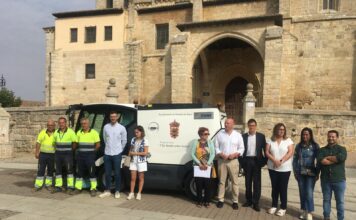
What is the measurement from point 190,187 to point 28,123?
13.3m

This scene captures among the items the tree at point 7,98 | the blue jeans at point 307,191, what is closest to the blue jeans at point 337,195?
the blue jeans at point 307,191

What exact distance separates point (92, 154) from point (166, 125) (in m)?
1.78

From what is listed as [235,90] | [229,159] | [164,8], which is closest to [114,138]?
[229,159]

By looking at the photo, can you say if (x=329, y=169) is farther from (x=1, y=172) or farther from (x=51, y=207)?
(x=1, y=172)

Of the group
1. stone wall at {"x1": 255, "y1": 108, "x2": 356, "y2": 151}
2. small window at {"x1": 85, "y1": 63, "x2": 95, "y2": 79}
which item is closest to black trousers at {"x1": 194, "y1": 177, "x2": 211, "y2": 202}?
stone wall at {"x1": 255, "y1": 108, "x2": 356, "y2": 151}

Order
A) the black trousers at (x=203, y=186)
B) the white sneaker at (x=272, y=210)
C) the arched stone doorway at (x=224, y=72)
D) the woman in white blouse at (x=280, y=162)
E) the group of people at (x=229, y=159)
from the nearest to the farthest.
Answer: the group of people at (x=229, y=159) < the woman in white blouse at (x=280, y=162) < the white sneaker at (x=272, y=210) < the black trousers at (x=203, y=186) < the arched stone doorway at (x=224, y=72)

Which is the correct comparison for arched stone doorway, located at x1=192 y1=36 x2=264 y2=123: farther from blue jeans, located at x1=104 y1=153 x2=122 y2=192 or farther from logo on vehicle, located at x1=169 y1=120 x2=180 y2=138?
blue jeans, located at x1=104 y1=153 x2=122 y2=192

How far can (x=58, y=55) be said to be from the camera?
2700cm

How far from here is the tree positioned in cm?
4226

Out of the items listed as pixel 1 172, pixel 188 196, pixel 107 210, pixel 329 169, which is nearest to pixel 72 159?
pixel 107 210

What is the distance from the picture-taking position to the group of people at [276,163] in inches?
227

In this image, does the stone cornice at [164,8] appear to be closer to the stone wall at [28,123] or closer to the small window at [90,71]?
the small window at [90,71]

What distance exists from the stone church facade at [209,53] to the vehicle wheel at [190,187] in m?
11.3

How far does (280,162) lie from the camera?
20.5 ft
